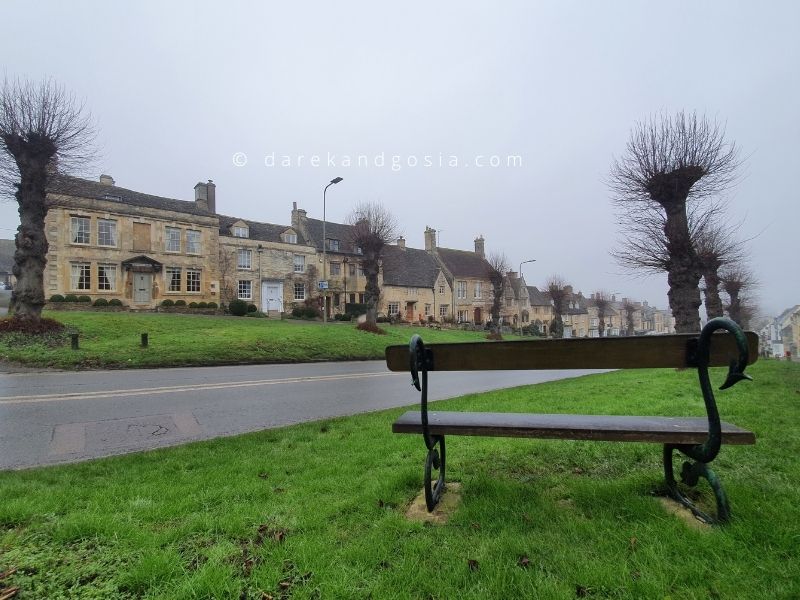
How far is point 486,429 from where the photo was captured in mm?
3154

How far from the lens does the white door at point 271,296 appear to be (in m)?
42.3

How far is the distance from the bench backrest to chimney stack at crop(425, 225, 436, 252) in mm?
57014

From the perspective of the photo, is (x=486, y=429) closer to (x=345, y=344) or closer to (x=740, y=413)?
(x=740, y=413)

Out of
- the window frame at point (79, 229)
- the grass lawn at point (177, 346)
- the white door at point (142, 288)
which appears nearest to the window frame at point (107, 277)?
the white door at point (142, 288)

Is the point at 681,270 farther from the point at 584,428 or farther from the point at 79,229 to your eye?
the point at 79,229

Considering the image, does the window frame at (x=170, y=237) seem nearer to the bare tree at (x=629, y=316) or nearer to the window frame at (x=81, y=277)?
the window frame at (x=81, y=277)

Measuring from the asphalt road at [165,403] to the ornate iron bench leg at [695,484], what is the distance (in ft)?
10.8

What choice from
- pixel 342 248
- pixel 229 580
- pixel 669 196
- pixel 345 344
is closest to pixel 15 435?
pixel 229 580

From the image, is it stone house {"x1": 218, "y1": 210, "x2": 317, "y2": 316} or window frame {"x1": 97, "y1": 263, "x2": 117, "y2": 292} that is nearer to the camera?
window frame {"x1": 97, "y1": 263, "x2": 117, "y2": 292}

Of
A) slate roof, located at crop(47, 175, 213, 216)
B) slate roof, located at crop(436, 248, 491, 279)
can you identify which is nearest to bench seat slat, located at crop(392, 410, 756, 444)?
slate roof, located at crop(47, 175, 213, 216)

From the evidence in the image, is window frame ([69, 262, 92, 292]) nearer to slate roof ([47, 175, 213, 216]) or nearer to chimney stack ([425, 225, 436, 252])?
slate roof ([47, 175, 213, 216])

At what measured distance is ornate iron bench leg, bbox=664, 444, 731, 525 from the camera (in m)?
2.72

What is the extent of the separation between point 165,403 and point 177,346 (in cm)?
930

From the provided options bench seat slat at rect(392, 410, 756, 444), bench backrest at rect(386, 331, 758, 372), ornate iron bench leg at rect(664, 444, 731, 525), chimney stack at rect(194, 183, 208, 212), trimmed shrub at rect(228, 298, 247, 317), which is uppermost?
chimney stack at rect(194, 183, 208, 212)
